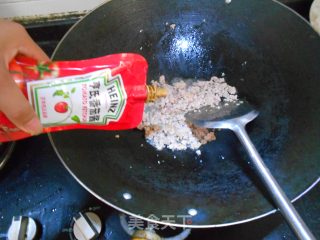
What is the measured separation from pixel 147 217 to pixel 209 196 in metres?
0.11

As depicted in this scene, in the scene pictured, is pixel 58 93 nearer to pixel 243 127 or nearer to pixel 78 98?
pixel 78 98

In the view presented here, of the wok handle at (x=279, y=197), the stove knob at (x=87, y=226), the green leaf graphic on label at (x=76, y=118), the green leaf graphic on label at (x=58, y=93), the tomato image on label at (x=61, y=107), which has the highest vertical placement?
the green leaf graphic on label at (x=58, y=93)

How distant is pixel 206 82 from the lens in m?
0.72

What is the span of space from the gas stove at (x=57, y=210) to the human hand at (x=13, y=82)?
0.28 m

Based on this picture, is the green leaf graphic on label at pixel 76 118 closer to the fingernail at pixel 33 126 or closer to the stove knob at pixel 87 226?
the fingernail at pixel 33 126

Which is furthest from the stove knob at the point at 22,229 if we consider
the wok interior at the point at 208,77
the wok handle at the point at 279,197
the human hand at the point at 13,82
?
the wok handle at the point at 279,197

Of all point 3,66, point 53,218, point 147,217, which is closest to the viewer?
point 3,66

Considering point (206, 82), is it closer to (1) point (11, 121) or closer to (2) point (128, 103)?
(2) point (128, 103)

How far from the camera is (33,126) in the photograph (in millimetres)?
432

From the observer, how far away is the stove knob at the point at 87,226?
0.62 m

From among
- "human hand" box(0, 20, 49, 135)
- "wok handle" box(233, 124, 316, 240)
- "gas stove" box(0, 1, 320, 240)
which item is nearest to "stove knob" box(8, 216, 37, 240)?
"gas stove" box(0, 1, 320, 240)

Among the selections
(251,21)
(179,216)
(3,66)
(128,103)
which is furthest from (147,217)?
(251,21)

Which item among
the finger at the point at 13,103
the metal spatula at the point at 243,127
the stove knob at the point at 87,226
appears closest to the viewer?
the finger at the point at 13,103

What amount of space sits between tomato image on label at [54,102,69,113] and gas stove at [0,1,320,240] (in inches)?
10.7
